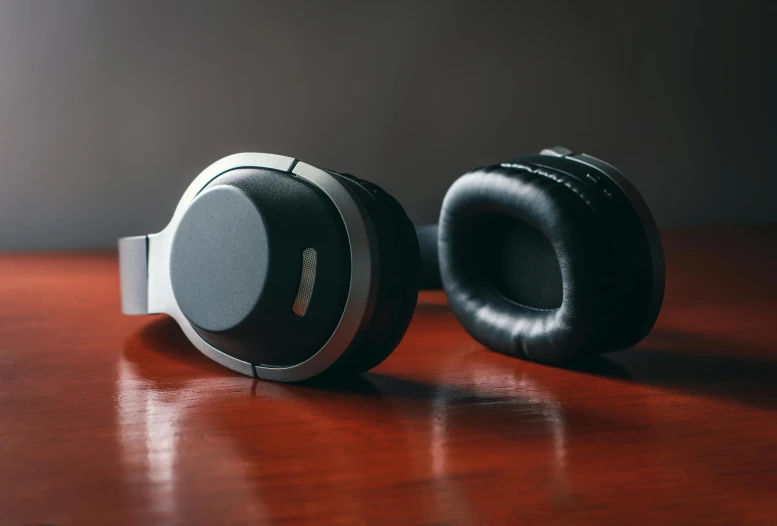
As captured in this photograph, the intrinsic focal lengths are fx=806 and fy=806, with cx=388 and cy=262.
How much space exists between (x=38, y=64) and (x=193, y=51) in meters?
0.92

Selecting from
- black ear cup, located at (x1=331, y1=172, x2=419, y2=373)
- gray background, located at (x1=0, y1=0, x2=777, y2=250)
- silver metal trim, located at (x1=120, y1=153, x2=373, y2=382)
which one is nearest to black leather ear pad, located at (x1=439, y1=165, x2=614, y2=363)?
black ear cup, located at (x1=331, y1=172, x2=419, y2=373)

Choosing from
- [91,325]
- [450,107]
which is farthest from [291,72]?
[91,325]

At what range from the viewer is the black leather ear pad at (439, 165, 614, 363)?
1736mm

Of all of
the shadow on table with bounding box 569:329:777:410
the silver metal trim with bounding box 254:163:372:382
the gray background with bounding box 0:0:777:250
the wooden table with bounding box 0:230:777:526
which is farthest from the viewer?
the gray background with bounding box 0:0:777:250

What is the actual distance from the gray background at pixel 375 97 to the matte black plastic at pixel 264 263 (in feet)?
11.6

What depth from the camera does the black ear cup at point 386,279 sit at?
1.59 m

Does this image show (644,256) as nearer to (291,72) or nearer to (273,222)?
(273,222)

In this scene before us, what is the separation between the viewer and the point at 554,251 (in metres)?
1.87

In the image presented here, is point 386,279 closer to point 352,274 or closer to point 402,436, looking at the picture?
point 352,274

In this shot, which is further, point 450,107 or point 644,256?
point 450,107

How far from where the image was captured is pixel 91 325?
2.46 metres

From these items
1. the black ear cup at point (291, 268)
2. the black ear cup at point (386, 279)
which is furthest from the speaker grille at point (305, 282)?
the black ear cup at point (386, 279)

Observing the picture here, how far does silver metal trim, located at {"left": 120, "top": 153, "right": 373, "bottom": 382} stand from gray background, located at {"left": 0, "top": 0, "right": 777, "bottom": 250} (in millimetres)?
3252

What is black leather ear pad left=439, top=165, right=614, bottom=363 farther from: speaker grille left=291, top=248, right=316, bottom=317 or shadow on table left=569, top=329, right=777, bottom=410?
speaker grille left=291, top=248, right=316, bottom=317
